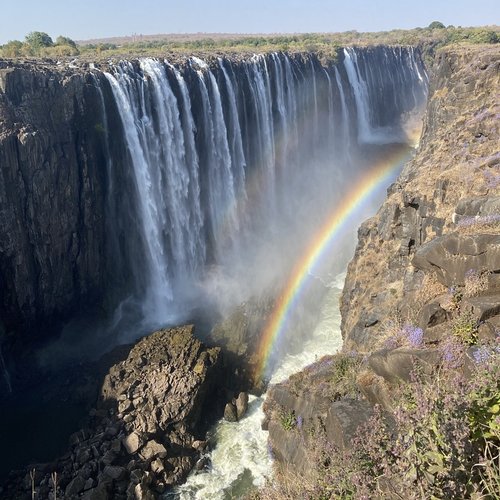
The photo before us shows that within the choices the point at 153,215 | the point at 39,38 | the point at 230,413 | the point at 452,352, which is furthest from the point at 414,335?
the point at 39,38

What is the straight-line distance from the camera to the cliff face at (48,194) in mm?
20688

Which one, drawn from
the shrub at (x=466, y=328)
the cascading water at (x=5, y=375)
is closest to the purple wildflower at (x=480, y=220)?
the shrub at (x=466, y=328)

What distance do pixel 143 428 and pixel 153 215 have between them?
13.3m

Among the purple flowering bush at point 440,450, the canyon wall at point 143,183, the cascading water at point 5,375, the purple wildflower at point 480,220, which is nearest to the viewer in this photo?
the purple flowering bush at point 440,450

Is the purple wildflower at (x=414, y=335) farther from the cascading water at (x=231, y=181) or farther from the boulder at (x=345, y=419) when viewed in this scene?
the cascading water at (x=231, y=181)

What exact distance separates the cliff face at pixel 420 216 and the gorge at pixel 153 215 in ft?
0.94

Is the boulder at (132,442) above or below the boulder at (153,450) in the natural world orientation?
above

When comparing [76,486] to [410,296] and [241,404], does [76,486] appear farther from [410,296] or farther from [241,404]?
[410,296]

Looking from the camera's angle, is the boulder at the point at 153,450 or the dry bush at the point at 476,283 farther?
the boulder at the point at 153,450

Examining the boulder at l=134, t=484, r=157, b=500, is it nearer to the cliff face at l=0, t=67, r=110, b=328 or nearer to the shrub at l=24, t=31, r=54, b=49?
the cliff face at l=0, t=67, r=110, b=328

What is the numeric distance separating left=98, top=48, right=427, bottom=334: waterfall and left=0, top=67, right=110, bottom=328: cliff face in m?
1.46

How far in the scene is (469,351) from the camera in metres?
8.18

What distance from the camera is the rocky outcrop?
50.9ft

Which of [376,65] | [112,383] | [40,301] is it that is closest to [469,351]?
[112,383]
